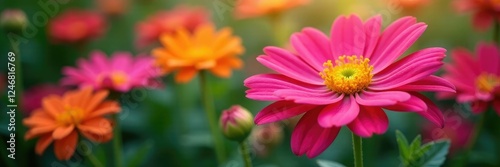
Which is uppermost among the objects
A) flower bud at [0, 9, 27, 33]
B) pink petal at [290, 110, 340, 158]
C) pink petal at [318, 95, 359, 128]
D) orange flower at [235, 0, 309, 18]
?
orange flower at [235, 0, 309, 18]

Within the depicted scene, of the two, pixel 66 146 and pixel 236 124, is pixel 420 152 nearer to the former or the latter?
pixel 236 124

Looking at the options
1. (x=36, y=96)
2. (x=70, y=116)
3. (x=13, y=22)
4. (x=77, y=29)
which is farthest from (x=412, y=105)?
(x=77, y=29)

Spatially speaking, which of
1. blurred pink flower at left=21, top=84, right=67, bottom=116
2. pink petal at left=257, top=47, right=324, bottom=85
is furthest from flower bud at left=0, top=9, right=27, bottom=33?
pink petal at left=257, top=47, right=324, bottom=85

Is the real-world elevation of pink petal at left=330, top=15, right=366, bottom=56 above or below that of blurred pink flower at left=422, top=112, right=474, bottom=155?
above

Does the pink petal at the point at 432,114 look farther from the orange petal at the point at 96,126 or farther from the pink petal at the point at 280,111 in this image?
the orange petal at the point at 96,126

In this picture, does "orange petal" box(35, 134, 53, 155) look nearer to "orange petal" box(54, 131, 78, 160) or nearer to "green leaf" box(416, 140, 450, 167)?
"orange petal" box(54, 131, 78, 160)

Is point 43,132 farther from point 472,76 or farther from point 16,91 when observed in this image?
point 472,76
